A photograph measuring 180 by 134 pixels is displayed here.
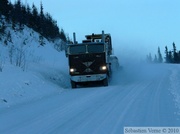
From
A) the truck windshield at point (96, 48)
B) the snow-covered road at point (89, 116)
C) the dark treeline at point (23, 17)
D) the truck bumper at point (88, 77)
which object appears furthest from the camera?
the dark treeline at point (23, 17)

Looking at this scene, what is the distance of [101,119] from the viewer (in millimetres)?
8844

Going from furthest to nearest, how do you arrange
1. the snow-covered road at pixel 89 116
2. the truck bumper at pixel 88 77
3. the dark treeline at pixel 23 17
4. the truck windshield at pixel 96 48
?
the dark treeline at pixel 23 17 → the truck windshield at pixel 96 48 → the truck bumper at pixel 88 77 → the snow-covered road at pixel 89 116

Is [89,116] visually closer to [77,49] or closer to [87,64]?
[87,64]

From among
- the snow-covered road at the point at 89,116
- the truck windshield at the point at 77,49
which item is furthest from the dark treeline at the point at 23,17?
the snow-covered road at the point at 89,116

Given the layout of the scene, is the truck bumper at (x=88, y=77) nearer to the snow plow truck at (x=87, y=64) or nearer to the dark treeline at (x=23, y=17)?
the snow plow truck at (x=87, y=64)

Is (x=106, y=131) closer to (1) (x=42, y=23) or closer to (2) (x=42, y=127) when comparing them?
(2) (x=42, y=127)

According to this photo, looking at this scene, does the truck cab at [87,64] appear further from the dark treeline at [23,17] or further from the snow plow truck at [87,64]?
the dark treeline at [23,17]

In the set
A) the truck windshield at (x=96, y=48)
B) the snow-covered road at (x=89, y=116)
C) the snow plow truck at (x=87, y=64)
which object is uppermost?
the truck windshield at (x=96, y=48)

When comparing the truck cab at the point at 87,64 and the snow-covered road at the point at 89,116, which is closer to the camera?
the snow-covered road at the point at 89,116

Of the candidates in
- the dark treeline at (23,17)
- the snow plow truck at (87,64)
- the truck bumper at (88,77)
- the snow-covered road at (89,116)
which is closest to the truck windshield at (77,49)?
the snow plow truck at (87,64)

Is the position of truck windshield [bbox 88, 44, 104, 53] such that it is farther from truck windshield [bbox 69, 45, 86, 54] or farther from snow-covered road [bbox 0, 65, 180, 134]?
snow-covered road [bbox 0, 65, 180, 134]

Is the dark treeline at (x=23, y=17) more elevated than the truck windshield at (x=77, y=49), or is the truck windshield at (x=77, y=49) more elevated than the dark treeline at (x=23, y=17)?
the dark treeline at (x=23, y=17)

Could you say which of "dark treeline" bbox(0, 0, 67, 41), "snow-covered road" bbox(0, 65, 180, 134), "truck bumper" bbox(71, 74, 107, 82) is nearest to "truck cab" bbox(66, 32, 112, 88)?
"truck bumper" bbox(71, 74, 107, 82)

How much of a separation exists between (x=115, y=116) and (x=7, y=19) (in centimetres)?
3852
